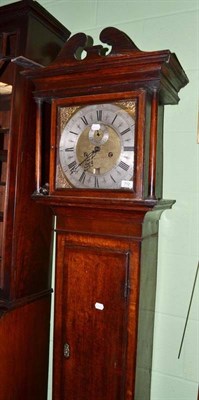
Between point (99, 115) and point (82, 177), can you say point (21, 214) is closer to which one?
point (82, 177)

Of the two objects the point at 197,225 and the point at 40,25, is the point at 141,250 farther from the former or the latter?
the point at 40,25

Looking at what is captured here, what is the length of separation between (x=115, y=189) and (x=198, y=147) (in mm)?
447

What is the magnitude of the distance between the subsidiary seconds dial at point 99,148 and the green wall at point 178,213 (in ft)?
1.11

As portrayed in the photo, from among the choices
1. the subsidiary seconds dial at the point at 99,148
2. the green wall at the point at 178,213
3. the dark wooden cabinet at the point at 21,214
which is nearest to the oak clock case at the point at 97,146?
the subsidiary seconds dial at the point at 99,148

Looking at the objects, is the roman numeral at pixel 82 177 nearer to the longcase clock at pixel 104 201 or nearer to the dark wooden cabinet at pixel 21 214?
the longcase clock at pixel 104 201

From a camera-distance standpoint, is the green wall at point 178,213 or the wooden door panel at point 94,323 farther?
the green wall at point 178,213

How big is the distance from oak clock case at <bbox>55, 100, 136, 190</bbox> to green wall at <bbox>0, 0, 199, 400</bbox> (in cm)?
34

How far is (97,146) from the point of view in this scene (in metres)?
1.19

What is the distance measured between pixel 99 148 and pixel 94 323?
0.65 metres

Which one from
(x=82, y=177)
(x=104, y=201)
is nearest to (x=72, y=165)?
(x=82, y=177)

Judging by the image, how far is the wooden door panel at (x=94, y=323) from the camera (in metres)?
1.19

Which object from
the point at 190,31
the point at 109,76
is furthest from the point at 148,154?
the point at 190,31

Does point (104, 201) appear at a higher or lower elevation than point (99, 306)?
higher

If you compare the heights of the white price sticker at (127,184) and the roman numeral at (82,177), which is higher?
the roman numeral at (82,177)
